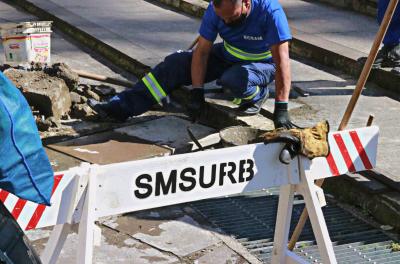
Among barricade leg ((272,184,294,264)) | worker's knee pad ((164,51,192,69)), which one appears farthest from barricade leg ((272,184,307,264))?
worker's knee pad ((164,51,192,69))

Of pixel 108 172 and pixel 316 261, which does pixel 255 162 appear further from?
pixel 316 261

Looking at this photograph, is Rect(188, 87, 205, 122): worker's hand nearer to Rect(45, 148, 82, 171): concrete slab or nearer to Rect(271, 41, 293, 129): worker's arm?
Rect(271, 41, 293, 129): worker's arm

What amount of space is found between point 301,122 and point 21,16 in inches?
226

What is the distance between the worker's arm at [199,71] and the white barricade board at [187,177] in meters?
2.63

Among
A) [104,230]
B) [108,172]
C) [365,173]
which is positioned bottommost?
[104,230]

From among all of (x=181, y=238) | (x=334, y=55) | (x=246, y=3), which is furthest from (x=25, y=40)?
(x=181, y=238)

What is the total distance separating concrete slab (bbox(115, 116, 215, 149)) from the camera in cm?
622

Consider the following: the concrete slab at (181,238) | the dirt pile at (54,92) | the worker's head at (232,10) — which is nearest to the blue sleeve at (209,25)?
the worker's head at (232,10)

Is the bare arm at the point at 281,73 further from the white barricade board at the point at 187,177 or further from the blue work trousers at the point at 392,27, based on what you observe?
the white barricade board at the point at 187,177

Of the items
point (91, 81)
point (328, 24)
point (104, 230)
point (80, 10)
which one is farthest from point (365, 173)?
point (80, 10)

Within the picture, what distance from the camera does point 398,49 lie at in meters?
7.33

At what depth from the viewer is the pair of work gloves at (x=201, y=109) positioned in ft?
18.7

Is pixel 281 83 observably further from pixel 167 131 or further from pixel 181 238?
pixel 181 238

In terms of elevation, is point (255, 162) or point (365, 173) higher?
point (255, 162)
